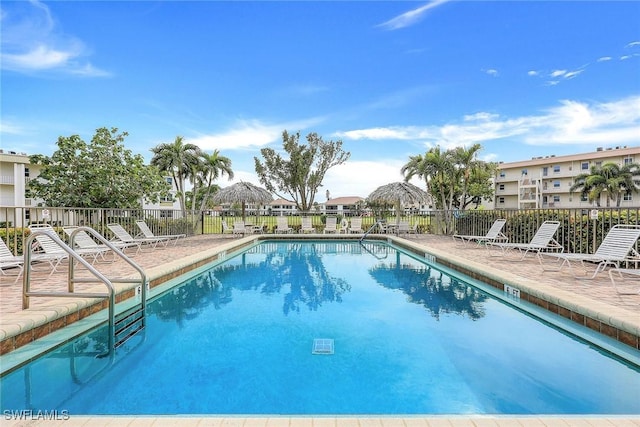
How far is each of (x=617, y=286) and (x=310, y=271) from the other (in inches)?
227

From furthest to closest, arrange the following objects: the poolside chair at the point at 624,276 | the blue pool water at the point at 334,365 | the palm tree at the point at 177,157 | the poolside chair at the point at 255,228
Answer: the palm tree at the point at 177,157 < the poolside chair at the point at 255,228 < the poolside chair at the point at 624,276 < the blue pool water at the point at 334,365

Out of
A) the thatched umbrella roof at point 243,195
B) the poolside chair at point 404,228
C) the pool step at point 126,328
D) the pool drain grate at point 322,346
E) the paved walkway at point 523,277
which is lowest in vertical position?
the pool drain grate at point 322,346

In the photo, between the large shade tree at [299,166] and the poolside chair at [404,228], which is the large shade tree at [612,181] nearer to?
the large shade tree at [299,166]

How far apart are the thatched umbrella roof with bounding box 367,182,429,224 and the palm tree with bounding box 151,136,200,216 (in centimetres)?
1289

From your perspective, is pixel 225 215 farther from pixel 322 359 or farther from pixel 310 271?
pixel 322 359

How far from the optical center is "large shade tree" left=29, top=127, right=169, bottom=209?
11.9 m

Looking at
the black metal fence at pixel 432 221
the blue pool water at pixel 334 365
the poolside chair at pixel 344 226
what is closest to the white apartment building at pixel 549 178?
the black metal fence at pixel 432 221

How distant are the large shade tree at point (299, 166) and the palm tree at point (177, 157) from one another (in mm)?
9780

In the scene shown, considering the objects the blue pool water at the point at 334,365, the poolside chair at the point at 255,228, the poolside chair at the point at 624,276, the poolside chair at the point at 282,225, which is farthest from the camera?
the poolside chair at the point at 282,225

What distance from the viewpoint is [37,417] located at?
227cm

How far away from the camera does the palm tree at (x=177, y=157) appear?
2356 cm

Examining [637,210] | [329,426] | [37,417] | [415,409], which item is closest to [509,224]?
[637,210]

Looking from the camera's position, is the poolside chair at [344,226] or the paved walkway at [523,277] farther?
the poolside chair at [344,226]

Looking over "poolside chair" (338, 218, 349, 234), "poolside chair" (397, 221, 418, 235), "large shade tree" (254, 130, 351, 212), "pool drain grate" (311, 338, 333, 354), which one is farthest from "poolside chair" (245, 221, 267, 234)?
"large shade tree" (254, 130, 351, 212)
